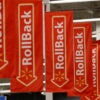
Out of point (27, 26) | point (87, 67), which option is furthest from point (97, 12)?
point (27, 26)

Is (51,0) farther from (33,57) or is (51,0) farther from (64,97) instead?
(33,57)

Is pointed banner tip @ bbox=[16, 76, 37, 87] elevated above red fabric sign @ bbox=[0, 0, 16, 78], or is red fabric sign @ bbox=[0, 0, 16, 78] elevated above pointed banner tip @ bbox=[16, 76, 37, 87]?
red fabric sign @ bbox=[0, 0, 16, 78]

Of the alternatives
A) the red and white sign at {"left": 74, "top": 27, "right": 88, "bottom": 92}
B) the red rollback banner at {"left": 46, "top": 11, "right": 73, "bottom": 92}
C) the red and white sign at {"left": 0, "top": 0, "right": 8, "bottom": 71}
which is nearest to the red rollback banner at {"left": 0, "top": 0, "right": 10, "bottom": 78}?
the red and white sign at {"left": 0, "top": 0, "right": 8, "bottom": 71}

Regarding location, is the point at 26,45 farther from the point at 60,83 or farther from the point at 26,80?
the point at 60,83

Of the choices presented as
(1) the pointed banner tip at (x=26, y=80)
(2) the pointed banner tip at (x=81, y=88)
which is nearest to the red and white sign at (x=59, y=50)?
(1) the pointed banner tip at (x=26, y=80)

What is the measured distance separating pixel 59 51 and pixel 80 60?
2.30 metres

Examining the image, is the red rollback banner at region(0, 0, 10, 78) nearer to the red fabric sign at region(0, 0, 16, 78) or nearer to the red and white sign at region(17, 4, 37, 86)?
the red fabric sign at region(0, 0, 16, 78)

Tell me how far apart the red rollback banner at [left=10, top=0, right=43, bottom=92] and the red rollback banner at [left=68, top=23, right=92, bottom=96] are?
395cm

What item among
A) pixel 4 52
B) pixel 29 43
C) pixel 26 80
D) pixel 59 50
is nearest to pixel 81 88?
pixel 59 50

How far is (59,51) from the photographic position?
970cm

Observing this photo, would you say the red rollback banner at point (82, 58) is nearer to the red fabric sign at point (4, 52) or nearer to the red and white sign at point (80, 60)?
the red and white sign at point (80, 60)

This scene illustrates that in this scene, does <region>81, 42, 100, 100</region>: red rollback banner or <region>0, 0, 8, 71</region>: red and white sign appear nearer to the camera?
<region>0, 0, 8, 71</region>: red and white sign

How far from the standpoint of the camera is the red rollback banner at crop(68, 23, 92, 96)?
1157 centimetres

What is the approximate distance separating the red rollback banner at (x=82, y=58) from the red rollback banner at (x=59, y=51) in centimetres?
174
